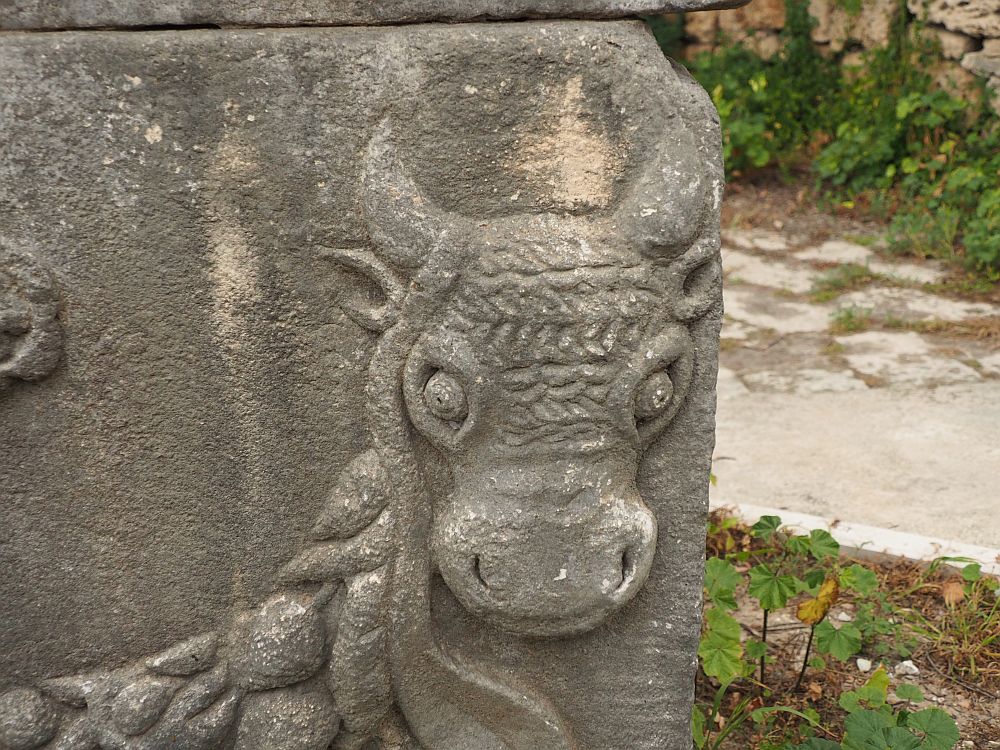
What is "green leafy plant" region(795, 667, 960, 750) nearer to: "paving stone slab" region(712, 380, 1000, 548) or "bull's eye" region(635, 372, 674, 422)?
"bull's eye" region(635, 372, 674, 422)

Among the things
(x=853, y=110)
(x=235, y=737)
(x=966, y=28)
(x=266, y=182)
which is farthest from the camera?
(x=853, y=110)

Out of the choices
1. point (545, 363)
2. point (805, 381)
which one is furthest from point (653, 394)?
point (805, 381)

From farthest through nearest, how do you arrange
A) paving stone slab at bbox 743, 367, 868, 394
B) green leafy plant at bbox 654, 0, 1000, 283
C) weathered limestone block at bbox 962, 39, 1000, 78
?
weathered limestone block at bbox 962, 39, 1000, 78 < green leafy plant at bbox 654, 0, 1000, 283 < paving stone slab at bbox 743, 367, 868, 394

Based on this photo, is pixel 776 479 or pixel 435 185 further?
pixel 776 479

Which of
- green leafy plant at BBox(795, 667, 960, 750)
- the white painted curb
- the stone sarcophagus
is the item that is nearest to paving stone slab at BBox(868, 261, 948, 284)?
the white painted curb

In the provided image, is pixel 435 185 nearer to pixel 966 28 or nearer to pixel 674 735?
pixel 674 735

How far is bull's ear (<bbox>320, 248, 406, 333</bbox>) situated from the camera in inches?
53.9

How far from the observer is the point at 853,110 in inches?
227

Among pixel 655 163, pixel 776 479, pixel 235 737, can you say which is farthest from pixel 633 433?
pixel 776 479

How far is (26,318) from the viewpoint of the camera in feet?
4.47

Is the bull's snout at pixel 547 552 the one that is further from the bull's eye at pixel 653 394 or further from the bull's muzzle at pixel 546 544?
the bull's eye at pixel 653 394

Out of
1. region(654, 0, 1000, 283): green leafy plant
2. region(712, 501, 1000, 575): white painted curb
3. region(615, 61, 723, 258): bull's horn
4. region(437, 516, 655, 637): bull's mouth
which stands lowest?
region(712, 501, 1000, 575): white painted curb

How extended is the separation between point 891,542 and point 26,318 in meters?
2.13

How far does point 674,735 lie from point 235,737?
684mm
